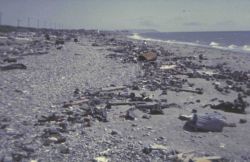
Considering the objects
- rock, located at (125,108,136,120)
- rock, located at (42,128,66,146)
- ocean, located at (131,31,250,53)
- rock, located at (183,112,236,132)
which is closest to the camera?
rock, located at (42,128,66,146)

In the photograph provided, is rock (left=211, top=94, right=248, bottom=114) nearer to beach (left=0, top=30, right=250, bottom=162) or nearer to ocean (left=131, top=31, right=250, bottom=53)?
beach (left=0, top=30, right=250, bottom=162)

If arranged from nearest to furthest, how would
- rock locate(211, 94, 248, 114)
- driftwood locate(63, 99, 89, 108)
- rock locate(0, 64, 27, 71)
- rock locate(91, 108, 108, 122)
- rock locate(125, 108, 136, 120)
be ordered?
rock locate(91, 108, 108, 122), rock locate(125, 108, 136, 120), driftwood locate(63, 99, 89, 108), rock locate(211, 94, 248, 114), rock locate(0, 64, 27, 71)

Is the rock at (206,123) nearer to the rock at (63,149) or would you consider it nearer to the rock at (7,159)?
the rock at (63,149)

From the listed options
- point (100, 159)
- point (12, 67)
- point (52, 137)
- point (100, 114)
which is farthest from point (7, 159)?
point (12, 67)

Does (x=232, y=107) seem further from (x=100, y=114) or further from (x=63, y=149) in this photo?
(x=63, y=149)

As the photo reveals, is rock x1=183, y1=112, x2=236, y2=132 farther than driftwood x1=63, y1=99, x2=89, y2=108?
No

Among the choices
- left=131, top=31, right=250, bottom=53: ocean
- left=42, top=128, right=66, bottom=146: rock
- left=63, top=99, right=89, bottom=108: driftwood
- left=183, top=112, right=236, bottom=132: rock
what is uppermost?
left=183, top=112, right=236, bottom=132: rock

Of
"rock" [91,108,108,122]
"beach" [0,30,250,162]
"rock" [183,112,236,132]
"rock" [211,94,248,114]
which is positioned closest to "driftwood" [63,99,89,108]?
"beach" [0,30,250,162]

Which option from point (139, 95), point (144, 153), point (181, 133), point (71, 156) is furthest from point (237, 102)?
point (71, 156)

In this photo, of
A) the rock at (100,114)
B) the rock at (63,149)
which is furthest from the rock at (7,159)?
the rock at (100,114)

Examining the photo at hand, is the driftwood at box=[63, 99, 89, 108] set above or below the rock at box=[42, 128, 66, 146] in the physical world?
below

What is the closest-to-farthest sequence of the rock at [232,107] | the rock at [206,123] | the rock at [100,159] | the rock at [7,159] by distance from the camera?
the rock at [7,159], the rock at [100,159], the rock at [206,123], the rock at [232,107]

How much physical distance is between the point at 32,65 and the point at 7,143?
13.0 metres

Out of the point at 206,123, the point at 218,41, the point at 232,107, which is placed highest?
the point at 206,123
